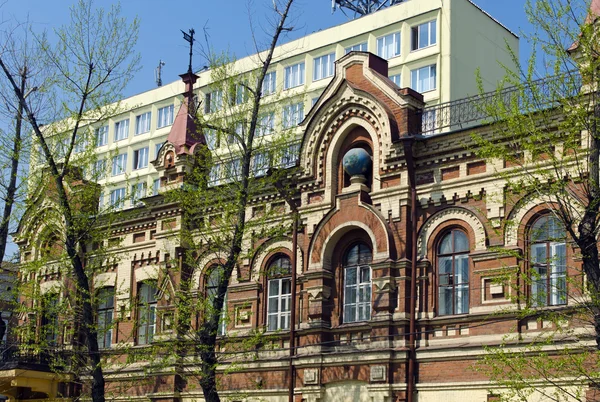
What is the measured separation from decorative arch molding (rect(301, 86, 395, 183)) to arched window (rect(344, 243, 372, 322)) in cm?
206

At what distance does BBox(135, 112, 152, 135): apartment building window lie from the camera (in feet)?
189

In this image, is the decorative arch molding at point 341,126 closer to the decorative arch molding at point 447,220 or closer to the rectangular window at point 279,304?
the decorative arch molding at point 447,220

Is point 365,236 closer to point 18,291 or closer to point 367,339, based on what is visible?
point 367,339

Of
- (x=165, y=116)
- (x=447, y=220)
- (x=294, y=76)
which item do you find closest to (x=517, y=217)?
(x=447, y=220)

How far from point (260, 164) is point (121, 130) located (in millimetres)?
34692

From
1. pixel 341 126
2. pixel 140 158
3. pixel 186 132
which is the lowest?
pixel 341 126

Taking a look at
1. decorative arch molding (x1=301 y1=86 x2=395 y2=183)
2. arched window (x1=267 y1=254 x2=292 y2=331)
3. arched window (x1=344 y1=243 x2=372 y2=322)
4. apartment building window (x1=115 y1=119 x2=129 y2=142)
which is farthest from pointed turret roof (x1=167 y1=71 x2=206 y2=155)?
apartment building window (x1=115 y1=119 x2=129 y2=142)

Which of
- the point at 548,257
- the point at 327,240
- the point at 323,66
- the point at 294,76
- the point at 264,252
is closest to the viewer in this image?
the point at 548,257

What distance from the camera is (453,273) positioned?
2267 centimetres

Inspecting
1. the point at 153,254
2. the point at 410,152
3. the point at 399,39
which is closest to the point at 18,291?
the point at 153,254

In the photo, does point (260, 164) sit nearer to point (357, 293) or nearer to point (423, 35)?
point (357, 293)

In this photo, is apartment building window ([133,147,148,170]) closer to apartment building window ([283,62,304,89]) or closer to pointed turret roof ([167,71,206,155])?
apartment building window ([283,62,304,89])

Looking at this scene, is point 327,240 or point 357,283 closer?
point 357,283

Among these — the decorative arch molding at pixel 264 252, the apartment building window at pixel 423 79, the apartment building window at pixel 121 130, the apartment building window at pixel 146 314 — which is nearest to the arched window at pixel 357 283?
the decorative arch molding at pixel 264 252
